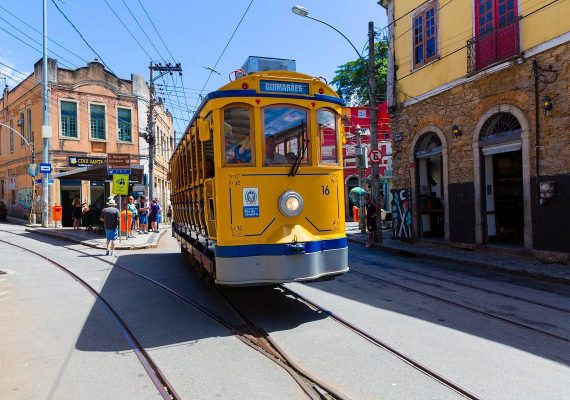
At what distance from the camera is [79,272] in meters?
10.4

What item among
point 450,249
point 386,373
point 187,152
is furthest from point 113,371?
point 450,249

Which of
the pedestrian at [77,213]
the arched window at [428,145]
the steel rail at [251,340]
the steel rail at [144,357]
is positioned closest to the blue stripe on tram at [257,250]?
the steel rail at [251,340]

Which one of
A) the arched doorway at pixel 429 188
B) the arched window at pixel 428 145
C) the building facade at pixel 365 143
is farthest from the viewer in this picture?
the building facade at pixel 365 143

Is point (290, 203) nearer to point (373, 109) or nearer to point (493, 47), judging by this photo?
point (493, 47)

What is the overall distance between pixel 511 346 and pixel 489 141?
9.04 meters

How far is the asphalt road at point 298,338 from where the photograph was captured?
3990 millimetres

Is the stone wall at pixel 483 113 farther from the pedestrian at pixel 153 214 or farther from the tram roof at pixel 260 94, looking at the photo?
the pedestrian at pixel 153 214

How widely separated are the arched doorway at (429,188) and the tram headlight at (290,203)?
10517 millimetres

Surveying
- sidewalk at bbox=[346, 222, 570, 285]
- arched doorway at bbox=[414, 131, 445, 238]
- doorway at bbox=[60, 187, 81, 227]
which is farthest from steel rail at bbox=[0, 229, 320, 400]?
doorway at bbox=[60, 187, 81, 227]

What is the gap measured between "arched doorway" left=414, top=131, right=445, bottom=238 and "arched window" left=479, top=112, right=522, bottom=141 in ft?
8.31

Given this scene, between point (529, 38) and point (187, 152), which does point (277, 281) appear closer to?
point (187, 152)

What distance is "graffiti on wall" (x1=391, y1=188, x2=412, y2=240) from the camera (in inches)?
635

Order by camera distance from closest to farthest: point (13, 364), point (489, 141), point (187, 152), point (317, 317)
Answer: point (13, 364) → point (317, 317) → point (187, 152) → point (489, 141)

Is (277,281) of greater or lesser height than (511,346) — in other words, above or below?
above
